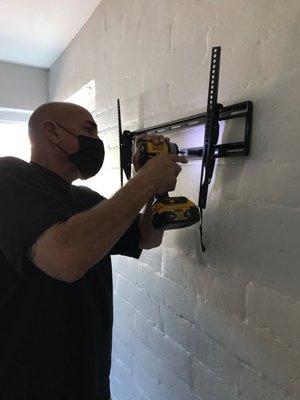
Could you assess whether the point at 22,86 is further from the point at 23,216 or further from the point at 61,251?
the point at 61,251

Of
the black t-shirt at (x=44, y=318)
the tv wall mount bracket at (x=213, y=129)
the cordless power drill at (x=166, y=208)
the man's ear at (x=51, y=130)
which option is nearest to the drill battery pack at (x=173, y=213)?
the cordless power drill at (x=166, y=208)

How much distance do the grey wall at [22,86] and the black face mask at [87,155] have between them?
7.02 feet

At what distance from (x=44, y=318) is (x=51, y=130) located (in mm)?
612

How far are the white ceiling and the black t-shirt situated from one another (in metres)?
1.33

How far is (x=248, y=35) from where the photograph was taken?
0.95m

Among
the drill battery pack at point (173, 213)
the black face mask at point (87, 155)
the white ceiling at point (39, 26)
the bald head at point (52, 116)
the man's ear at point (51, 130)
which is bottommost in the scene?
the drill battery pack at point (173, 213)

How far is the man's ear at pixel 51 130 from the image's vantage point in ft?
3.92

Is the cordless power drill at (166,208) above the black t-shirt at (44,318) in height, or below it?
above

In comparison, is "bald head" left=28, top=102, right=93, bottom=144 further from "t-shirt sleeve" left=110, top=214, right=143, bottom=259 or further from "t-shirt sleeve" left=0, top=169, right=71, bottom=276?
"t-shirt sleeve" left=110, top=214, right=143, bottom=259

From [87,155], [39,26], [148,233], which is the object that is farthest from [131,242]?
[39,26]

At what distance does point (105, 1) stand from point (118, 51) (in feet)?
1.24

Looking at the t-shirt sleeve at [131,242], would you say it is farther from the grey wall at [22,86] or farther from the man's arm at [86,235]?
the grey wall at [22,86]

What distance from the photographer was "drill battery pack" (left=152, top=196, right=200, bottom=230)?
968mm

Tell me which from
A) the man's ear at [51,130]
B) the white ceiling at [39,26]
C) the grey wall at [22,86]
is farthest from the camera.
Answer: the grey wall at [22,86]
